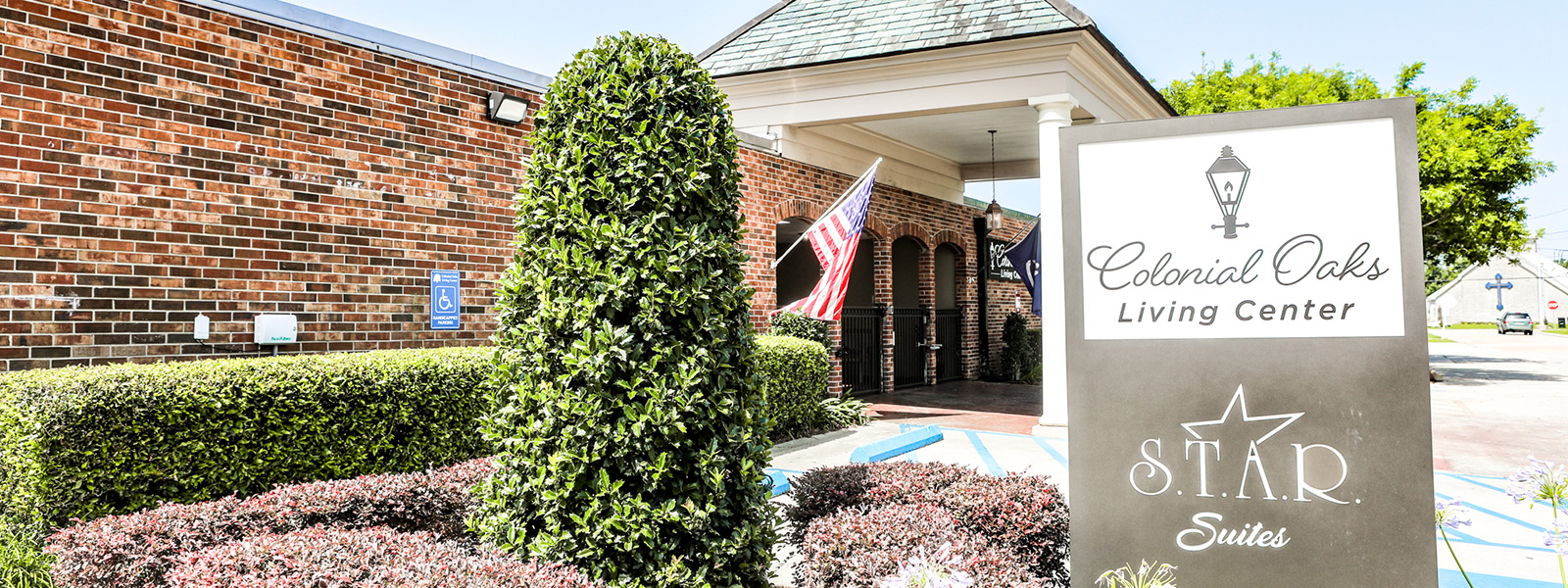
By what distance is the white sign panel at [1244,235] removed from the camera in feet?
8.63

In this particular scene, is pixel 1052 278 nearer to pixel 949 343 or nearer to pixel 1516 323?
pixel 949 343

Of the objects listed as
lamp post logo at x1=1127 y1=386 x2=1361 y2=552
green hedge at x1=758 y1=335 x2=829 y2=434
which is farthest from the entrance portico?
lamp post logo at x1=1127 y1=386 x2=1361 y2=552

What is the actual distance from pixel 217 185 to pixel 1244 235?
5760 millimetres

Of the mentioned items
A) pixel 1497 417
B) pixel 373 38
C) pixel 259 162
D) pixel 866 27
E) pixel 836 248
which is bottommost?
pixel 1497 417

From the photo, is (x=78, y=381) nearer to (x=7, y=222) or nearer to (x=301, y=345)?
(x=7, y=222)

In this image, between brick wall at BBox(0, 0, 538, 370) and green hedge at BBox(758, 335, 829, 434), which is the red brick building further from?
green hedge at BBox(758, 335, 829, 434)

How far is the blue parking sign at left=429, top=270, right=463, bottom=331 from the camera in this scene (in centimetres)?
656

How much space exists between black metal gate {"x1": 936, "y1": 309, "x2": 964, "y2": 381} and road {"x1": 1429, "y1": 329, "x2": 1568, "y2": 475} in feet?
22.7

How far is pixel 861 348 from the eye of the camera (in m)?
12.8

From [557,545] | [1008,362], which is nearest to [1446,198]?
[1008,362]

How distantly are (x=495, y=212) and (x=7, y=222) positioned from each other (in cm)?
307

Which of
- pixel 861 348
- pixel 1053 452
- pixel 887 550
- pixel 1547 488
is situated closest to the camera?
pixel 1547 488

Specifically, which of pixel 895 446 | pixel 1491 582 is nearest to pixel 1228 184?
pixel 1491 582

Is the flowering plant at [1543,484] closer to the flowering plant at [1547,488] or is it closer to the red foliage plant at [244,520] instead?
the flowering plant at [1547,488]
